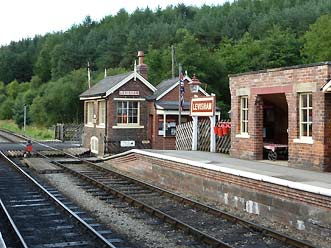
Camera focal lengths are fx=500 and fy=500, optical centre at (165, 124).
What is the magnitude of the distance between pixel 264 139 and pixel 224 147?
1.83 meters

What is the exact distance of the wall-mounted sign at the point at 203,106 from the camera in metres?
19.1

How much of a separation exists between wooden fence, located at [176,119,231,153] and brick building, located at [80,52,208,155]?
3770 mm

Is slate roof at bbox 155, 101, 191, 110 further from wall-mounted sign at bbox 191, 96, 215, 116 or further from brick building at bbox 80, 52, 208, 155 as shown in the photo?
wall-mounted sign at bbox 191, 96, 215, 116

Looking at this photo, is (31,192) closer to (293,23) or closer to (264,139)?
(264,139)

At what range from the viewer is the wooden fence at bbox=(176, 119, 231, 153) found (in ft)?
63.3

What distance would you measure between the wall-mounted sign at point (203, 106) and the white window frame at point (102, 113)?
7367mm

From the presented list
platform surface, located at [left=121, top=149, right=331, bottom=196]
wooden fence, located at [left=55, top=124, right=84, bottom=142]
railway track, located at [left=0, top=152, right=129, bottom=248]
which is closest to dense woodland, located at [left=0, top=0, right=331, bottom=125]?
wooden fence, located at [left=55, top=124, right=84, bottom=142]

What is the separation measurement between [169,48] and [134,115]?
42.4m

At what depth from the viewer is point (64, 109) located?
6097cm

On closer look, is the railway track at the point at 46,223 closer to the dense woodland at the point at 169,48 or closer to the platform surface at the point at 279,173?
the platform surface at the point at 279,173

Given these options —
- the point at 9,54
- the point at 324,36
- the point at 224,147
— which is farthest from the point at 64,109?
the point at 9,54

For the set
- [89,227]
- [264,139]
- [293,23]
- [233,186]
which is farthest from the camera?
[293,23]

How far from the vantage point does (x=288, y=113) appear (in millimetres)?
14953

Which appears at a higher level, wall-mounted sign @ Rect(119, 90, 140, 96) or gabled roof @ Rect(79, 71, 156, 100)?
gabled roof @ Rect(79, 71, 156, 100)
